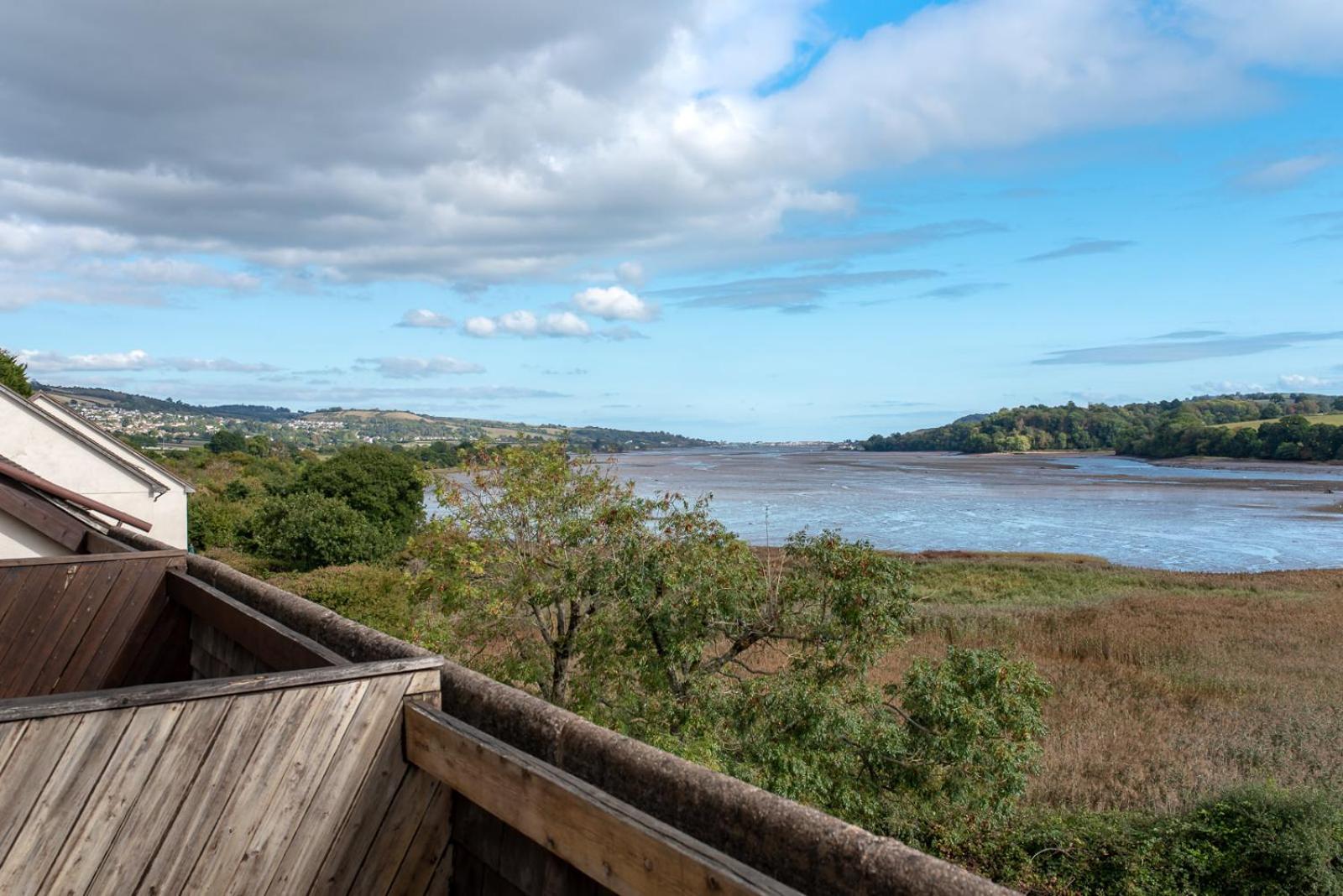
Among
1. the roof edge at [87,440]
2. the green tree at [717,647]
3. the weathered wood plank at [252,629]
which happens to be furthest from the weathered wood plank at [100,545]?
the roof edge at [87,440]

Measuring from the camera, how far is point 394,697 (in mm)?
2955

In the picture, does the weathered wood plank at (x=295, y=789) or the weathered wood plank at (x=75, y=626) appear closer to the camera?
the weathered wood plank at (x=295, y=789)

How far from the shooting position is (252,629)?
4.11 metres

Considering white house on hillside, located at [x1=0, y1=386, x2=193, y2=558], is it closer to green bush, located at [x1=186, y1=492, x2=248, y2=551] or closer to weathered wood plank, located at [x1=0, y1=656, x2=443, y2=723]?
weathered wood plank, located at [x1=0, y1=656, x2=443, y2=723]

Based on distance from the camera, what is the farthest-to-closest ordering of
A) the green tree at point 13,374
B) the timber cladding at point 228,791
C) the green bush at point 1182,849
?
the green tree at point 13,374, the green bush at point 1182,849, the timber cladding at point 228,791

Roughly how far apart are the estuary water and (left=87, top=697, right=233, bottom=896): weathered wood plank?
548 inches

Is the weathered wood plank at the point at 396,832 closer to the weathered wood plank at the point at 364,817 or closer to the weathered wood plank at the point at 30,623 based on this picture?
the weathered wood plank at the point at 364,817

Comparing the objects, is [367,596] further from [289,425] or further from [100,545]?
[289,425]

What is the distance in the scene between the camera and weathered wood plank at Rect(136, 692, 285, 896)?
8.68 ft

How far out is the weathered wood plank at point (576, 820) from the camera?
71.7 inches

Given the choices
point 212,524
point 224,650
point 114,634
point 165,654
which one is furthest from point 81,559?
point 212,524

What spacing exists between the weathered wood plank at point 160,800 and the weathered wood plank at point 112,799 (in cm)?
2

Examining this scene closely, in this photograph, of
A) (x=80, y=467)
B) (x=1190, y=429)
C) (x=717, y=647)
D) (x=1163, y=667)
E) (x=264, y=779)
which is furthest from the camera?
(x=1190, y=429)

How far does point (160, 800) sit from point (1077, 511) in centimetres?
7529
